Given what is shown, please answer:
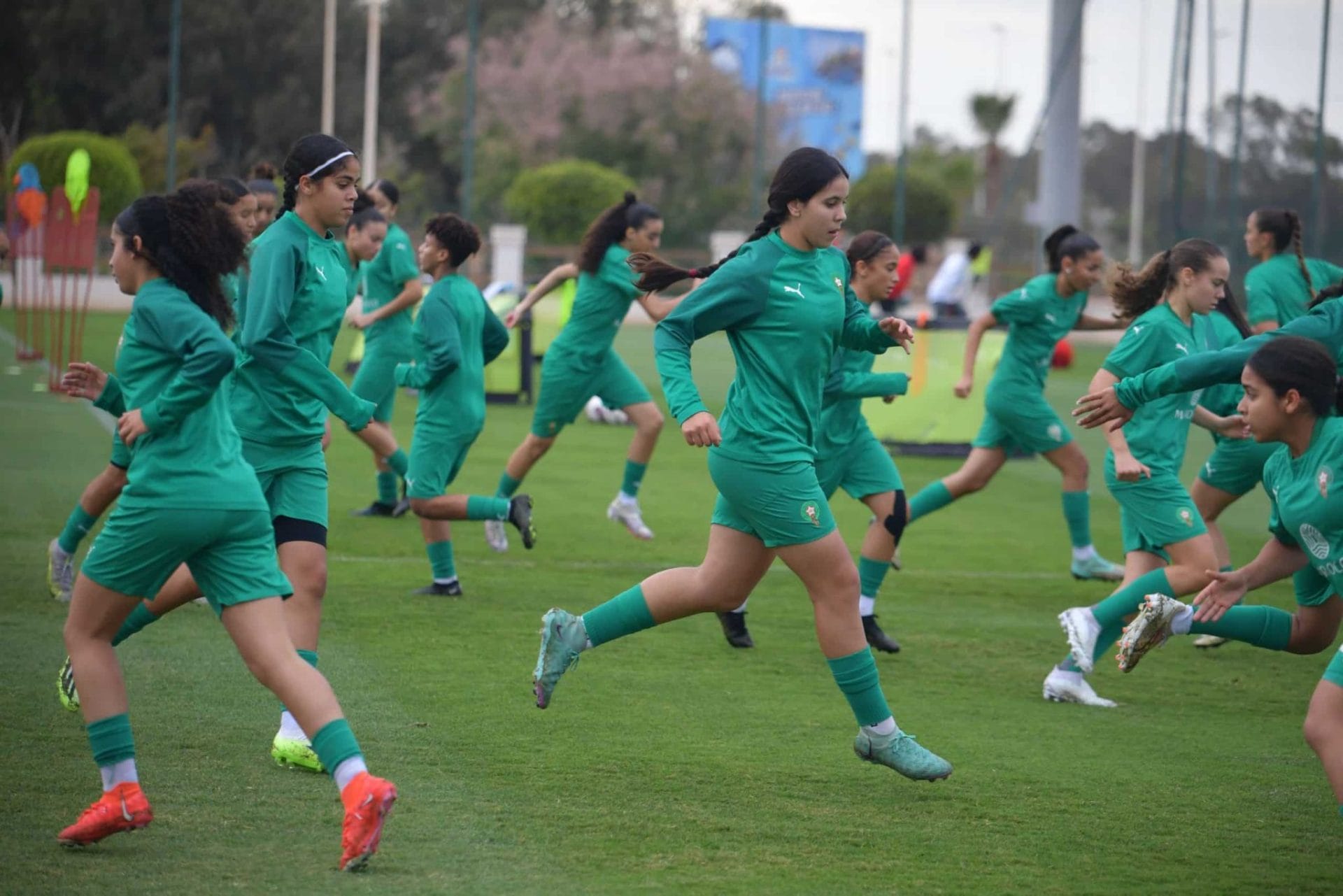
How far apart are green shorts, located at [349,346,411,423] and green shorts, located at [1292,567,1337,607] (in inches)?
265

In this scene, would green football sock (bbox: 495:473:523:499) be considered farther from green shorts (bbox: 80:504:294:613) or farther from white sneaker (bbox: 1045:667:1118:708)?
green shorts (bbox: 80:504:294:613)

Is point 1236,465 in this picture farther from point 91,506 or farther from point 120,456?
point 91,506

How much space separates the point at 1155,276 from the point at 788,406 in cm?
275

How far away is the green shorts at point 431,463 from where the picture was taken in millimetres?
8102

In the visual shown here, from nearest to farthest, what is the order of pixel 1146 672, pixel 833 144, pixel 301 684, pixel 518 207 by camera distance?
pixel 301 684, pixel 1146 672, pixel 518 207, pixel 833 144

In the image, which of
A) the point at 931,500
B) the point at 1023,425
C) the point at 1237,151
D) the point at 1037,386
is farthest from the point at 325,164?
the point at 1237,151

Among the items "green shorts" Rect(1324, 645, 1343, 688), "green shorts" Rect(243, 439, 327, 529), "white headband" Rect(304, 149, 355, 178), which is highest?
"white headband" Rect(304, 149, 355, 178)

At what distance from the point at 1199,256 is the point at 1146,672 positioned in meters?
1.98

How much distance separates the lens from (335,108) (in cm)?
5856

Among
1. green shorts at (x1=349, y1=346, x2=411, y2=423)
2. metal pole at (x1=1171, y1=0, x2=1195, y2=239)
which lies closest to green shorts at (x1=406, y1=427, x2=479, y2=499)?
green shorts at (x1=349, y1=346, x2=411, y2=423)

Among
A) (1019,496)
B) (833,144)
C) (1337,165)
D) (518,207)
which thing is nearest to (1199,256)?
(1019,496)

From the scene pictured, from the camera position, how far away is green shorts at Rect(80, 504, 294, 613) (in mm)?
4367

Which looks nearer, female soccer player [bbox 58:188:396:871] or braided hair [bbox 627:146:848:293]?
female soccer player [bbox 58:188:396:871]

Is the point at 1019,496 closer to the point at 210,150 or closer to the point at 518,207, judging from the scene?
the point at 518,207
